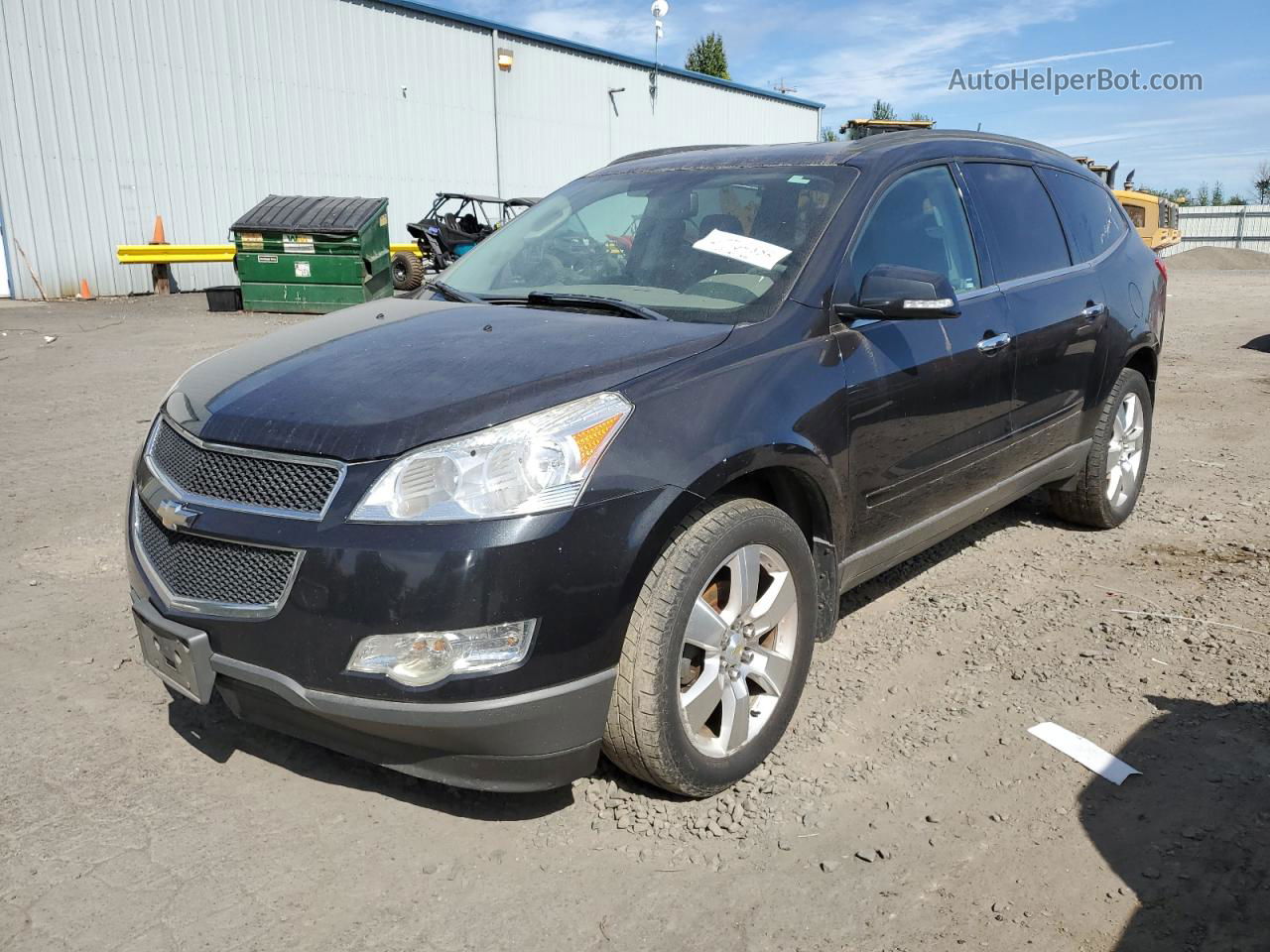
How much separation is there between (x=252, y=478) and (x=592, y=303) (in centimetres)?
125

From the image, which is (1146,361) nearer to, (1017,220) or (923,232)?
(1017,220)

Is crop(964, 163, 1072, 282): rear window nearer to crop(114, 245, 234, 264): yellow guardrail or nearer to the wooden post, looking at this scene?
crop(114, 245, 234, 264): yellow guardrail

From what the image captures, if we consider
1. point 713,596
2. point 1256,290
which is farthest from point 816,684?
point 1256,290

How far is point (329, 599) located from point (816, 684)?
1.86 m

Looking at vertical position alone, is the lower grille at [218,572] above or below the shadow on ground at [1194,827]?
above

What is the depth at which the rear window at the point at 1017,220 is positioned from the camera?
4.07 meters

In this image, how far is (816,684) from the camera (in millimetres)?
3488

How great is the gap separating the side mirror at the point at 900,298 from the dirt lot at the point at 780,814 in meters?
1.29

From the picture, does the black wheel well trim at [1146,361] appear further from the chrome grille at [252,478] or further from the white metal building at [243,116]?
the white metal building at [243,116]

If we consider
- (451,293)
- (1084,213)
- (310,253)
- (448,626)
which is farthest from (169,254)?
(448,626)

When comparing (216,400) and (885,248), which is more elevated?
(885,248)

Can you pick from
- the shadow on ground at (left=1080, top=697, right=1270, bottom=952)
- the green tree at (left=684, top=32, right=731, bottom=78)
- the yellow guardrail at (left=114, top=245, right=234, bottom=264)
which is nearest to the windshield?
the shadow on ground at (left=1080, top=697, right=1270, bottom=952)

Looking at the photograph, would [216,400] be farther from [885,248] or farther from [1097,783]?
[1097,783]

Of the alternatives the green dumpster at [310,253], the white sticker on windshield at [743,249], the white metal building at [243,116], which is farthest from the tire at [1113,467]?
the white metal building at [243,116]
